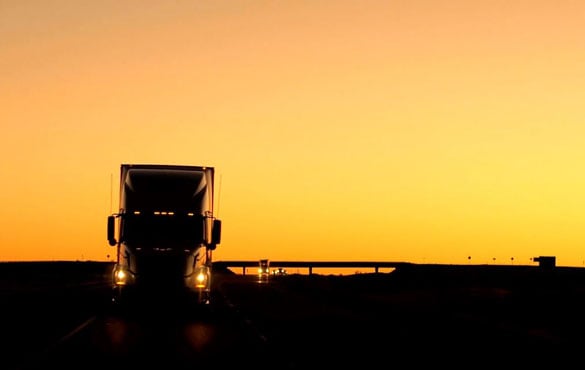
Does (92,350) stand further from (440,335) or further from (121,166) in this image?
(121,166)

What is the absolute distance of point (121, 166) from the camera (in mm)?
35938

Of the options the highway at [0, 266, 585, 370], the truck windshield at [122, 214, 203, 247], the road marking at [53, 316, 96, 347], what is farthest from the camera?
the truck windshield at [122, 214, 203, 247]

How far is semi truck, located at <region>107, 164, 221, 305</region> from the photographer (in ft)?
116

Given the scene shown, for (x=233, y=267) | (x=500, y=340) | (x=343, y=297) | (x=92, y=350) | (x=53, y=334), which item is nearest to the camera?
(x=92, y=350)

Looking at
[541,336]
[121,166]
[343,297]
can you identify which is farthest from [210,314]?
[343,297]

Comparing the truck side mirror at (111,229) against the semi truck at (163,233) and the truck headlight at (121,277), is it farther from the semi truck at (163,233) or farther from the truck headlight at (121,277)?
the truck headlight at (121,277)

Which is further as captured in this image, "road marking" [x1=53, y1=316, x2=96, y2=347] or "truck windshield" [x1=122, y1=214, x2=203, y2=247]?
"truck windshield" [x1=122, y1=214, x2=203, y2=247]

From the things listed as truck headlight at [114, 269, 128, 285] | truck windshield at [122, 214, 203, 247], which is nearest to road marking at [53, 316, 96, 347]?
truck headlight at [114, 269, 128, 285]

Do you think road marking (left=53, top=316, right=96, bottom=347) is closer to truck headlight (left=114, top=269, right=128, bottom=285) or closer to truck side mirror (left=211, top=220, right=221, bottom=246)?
truck headlight (left=114, top=269, right=128, bottom=285)

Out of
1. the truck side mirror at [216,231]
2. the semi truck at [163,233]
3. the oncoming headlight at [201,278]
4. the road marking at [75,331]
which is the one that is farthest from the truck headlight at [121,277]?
the truck side mirror at [216,231]

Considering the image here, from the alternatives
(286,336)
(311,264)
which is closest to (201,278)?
(286,336)

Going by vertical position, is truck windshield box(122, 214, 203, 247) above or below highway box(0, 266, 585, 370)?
above

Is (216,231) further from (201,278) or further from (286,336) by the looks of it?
(286,336)

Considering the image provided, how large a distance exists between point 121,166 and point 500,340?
14001mm
